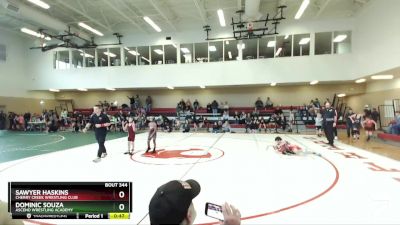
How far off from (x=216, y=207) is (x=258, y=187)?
3.80 m

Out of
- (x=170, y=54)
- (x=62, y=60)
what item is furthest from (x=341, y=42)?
(x=62, y=60)

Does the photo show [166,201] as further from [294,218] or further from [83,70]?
[83,70]

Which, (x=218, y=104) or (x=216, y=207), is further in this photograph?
(x=218, y=104)

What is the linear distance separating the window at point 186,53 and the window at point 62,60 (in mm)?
10537

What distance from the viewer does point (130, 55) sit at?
21828 millimetres

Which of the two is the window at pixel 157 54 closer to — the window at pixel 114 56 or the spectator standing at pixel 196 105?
the window at pixel 114 56

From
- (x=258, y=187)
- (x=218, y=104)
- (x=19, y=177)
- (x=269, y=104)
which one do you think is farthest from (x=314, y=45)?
(x=19, y=177)

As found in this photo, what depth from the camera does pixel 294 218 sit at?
11.4 feet

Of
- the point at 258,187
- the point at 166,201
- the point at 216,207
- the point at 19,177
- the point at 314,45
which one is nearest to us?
the point at 166,201

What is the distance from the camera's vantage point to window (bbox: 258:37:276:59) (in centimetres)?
1897

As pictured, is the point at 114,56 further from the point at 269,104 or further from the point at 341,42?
the point at 341,42

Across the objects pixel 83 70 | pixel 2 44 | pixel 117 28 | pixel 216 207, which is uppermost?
pixel 117 28
